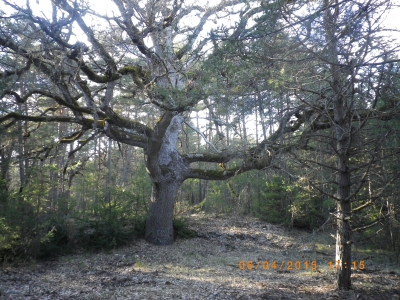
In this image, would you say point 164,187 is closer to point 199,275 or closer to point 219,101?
point 199,275

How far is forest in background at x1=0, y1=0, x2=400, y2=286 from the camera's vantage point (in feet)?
17.4

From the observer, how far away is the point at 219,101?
738 centimetres

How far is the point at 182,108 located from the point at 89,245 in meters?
5.25

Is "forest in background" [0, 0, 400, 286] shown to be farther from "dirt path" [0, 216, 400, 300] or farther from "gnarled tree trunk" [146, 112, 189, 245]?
"dirt path" [0, 216, 400, 300]

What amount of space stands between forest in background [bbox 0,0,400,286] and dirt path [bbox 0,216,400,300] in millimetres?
937

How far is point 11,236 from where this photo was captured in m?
7.67

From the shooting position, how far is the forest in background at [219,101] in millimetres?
5312

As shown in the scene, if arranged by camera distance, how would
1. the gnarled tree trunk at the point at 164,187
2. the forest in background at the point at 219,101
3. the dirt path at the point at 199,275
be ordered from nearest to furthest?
the forest in background at the point at 219,101 → the dirt path at the point at 199,275 → the gnarled tree trunk at the point at 164,187

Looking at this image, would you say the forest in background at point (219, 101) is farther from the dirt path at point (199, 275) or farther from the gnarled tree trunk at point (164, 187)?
the dirt path at point (199, 275)

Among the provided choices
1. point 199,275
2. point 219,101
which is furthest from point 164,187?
point 219,101

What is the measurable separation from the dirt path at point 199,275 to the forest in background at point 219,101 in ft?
3.07

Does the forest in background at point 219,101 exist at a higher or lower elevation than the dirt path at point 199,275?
higher

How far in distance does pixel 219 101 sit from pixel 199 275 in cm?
397

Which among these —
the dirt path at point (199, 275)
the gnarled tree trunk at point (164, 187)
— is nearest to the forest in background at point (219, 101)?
the gnarled tree trunk at point (164, 187)
